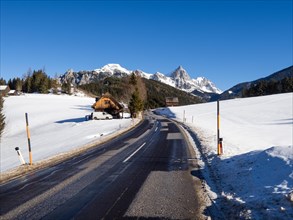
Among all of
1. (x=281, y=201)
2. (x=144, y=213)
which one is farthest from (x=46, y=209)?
(x=281, y=201)

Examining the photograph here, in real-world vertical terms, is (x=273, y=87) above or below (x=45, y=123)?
above

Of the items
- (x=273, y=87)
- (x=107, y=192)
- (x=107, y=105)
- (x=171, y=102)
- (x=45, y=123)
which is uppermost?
(x=273, y=87)

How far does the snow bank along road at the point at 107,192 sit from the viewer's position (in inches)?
286

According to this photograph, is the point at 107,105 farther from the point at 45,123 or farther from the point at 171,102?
the point at 171,102

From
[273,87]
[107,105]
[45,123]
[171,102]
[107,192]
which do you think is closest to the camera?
[107,192]

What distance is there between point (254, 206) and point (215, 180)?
125 inches

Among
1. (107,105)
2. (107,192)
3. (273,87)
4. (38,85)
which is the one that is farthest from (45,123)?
(273,87)

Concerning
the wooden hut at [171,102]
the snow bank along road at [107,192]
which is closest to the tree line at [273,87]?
the wooden hut at [171,102]

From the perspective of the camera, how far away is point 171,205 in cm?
761

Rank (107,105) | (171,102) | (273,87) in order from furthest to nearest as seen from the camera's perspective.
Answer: (171,102) → (273,87) → (107,105)

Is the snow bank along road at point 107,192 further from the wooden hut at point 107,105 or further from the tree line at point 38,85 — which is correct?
the tree line at point 38,85

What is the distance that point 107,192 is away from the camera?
905cm

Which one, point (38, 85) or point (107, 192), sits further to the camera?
point (38, 85)

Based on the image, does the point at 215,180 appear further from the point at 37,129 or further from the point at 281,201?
the point at 37,129
